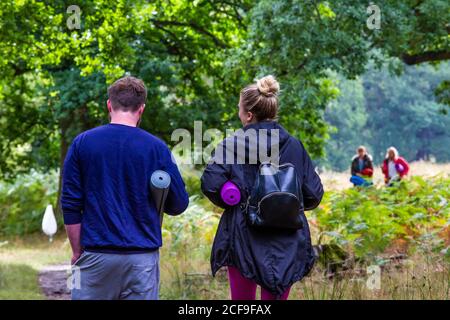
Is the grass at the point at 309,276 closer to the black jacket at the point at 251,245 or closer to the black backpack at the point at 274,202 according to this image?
the black jacket at the point at 251,245

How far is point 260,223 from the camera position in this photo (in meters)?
4.94

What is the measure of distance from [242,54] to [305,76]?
78.2 inches

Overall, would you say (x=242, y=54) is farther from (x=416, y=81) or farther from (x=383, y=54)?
(x=416, y=81)

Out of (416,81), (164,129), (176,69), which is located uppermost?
(416,81)

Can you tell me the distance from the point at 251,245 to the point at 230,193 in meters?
0.33

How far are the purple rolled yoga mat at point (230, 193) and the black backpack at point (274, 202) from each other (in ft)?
0.26

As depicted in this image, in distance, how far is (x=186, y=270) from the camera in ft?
36.6

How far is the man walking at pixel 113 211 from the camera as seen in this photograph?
4.53 m

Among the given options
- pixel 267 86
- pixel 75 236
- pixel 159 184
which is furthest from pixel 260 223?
pixel 75 236

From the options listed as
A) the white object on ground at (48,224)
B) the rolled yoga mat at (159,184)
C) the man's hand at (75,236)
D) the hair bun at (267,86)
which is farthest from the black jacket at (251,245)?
the white object on ground at (48,224)

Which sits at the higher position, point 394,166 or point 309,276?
point 394,166

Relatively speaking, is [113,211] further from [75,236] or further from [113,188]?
[75,236]
